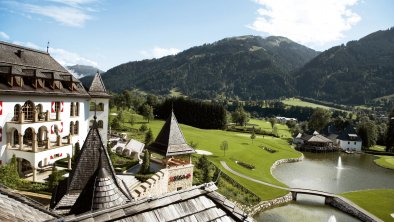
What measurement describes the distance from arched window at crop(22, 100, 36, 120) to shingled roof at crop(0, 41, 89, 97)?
1392 mm

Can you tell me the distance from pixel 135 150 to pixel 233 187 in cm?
1447

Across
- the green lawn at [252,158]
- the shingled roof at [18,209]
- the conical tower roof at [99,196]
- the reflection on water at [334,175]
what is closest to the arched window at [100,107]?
the green lawn at [252,158]

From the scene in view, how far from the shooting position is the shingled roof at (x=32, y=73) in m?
28.9

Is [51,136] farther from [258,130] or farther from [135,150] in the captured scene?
[258,130]

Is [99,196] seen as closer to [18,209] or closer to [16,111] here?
[18,209]

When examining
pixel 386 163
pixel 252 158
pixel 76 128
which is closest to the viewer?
pixel 76 128

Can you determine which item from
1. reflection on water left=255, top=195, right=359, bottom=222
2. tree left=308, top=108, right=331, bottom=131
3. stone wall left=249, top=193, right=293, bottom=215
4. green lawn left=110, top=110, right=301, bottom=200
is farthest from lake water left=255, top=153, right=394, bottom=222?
tree left=308, top=108, right=331, bottom=131

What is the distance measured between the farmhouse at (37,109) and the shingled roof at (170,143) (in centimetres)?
633

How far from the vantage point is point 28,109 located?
103 ft

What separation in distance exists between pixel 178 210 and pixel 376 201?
43.8 metres

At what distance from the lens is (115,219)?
5.45m

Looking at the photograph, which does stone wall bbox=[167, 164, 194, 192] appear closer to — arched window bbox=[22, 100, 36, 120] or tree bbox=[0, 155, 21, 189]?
tree bbox=[0, 155, 21, 189]

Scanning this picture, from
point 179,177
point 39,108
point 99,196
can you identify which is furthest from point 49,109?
point 99,196

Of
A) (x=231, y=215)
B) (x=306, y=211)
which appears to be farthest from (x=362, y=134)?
(x=231, y=215)
